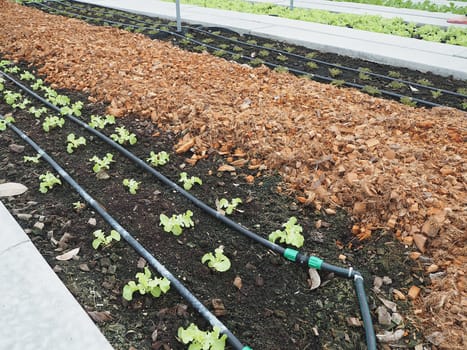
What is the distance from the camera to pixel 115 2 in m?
12.4

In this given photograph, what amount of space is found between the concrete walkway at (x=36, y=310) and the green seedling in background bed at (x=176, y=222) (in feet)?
2.84

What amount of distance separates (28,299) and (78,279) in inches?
14.3

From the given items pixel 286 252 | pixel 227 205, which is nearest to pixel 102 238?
pixel 227 205

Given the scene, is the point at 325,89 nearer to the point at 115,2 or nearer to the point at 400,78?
the point at 400,78

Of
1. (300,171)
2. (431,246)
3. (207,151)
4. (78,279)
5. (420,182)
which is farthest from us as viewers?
(207,151)

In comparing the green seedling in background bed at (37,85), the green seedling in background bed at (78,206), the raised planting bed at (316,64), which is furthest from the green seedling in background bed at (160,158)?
the raised planting bed at (316,64)

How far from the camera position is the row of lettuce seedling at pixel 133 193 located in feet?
8.21

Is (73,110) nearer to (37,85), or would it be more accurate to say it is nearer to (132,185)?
(37,85)

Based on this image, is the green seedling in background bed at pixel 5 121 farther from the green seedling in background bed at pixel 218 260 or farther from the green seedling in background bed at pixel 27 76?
the green seedling in background bed at pixel 218 260

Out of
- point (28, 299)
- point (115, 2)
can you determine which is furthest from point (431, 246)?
point (115, 2)

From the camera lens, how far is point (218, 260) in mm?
2852

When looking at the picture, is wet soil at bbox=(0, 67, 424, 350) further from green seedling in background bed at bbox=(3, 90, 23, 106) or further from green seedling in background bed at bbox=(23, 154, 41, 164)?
green seedling in background bed at bbox=(3, 90, 23, 106)

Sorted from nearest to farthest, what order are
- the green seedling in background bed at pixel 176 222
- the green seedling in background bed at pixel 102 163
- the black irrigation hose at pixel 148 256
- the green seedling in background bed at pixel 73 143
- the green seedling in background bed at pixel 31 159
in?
the black irrigation hose at pixel 148 256
the green seedling in background bed at pixel 176 222
the green seedling in background bed at pixel 102 163
the green seedling in background bed at pixel 31 159
the green seedling in background bed at pixel 73 143

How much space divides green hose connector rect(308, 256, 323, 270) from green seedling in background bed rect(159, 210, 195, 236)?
0.99m
